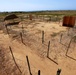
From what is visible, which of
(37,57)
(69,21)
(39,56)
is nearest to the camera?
(37,57)

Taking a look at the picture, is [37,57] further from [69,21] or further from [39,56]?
[69,21]

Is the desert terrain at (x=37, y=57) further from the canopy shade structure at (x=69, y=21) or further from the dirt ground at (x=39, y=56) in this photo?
the canopy shade structure at (x=69, y=21)

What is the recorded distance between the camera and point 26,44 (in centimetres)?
1515

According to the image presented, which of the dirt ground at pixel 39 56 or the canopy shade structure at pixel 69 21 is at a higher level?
the canopy shade structure at pixel 69 21

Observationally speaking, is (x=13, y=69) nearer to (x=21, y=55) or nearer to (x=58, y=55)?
(x=21, y=55)

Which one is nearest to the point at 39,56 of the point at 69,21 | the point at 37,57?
the point at 37,57

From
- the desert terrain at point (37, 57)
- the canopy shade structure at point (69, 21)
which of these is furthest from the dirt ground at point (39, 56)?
the canopy shade structure at point (69, 21)

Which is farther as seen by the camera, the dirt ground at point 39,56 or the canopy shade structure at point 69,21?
the canopy shade structure at point 69,21

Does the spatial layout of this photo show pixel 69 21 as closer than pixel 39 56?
No

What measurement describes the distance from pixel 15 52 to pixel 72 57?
6497 millimetres

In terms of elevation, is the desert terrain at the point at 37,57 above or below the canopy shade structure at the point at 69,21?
below

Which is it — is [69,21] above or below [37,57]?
above

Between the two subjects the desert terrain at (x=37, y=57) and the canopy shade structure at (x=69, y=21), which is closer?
the desert terrain at (x=37, y=57)

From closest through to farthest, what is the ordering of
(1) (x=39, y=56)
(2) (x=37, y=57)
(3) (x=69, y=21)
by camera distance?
(2) (x=37, y=57), (1) (x=39, y=56), (3) (x=69, y=21)
